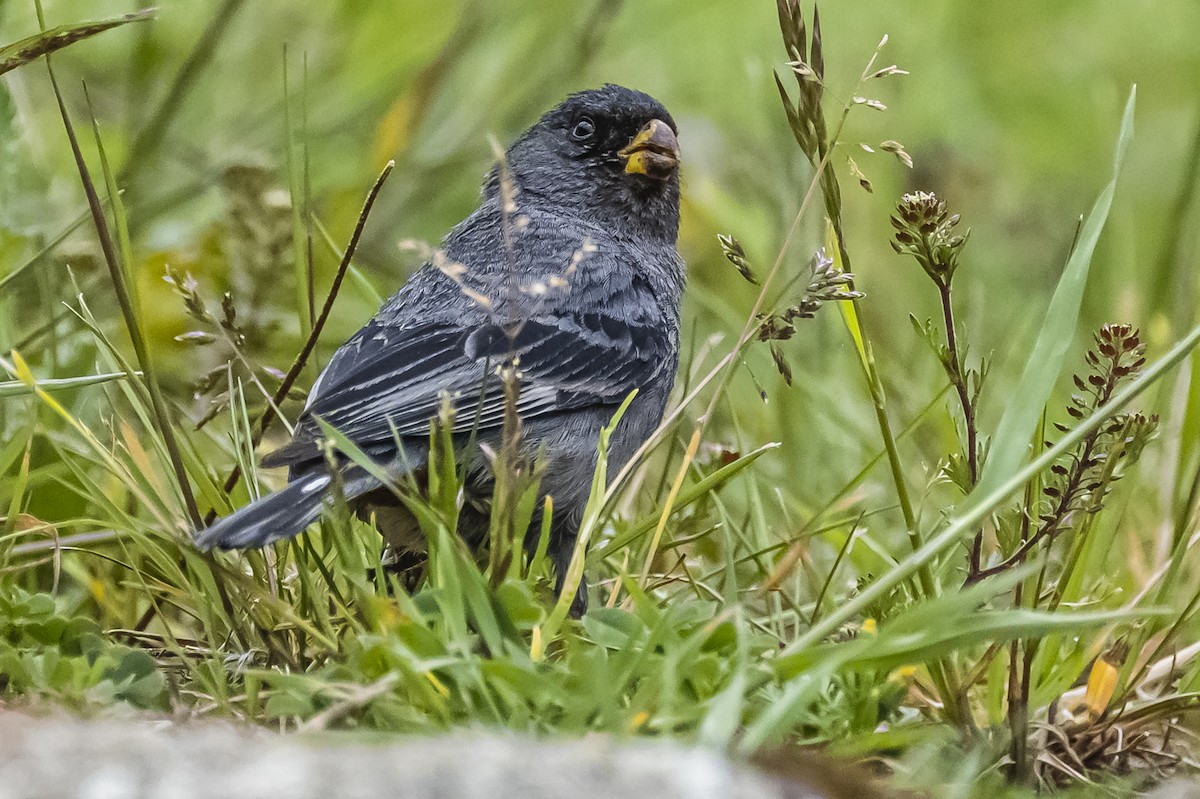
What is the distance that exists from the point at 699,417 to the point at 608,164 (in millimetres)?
1054

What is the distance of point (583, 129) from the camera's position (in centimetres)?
388

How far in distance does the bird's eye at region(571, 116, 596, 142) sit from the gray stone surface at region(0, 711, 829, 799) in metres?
2.66

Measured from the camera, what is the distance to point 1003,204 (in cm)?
599

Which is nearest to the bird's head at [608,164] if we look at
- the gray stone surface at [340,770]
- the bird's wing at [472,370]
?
the bird's wing at [472,370]

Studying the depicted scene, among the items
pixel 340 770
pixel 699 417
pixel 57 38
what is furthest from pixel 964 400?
pixel 57 38

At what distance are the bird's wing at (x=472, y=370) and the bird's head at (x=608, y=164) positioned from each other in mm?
562

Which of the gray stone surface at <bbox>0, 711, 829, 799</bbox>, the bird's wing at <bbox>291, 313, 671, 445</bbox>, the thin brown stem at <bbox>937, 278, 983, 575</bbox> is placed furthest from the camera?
the bird's wing at <bbox>291, 313, 671, 445</bbox>

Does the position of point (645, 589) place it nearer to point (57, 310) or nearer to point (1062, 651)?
point (1062, 651)

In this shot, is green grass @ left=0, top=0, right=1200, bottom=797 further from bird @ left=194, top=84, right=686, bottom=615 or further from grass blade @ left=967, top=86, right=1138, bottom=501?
bird @ left=194, top=84, right=686, bottom=615

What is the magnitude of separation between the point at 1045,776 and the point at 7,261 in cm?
262

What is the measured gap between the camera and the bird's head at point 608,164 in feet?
12.2

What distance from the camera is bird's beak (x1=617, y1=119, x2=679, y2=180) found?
3707mm

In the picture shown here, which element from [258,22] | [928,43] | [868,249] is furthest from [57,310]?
[928,43]

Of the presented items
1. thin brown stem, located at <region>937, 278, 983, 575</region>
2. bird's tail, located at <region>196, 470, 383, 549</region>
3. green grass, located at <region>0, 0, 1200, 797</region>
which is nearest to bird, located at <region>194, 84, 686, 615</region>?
bird's tail, located at <region>196, 470, 383, 549</region>
